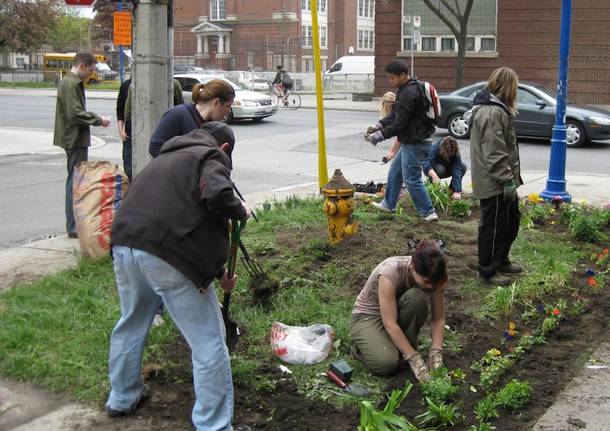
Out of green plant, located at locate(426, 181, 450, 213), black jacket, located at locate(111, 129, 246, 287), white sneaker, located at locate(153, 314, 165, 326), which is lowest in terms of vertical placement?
white sneaker, located at locate(153, 314, 165, 326)

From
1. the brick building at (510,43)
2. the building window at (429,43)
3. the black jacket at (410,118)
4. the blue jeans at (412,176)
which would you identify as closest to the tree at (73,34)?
the brick building at (510,43)

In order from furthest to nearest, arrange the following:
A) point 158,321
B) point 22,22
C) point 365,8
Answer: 1. point 365,8
2. point 22,22
3. point 158,321

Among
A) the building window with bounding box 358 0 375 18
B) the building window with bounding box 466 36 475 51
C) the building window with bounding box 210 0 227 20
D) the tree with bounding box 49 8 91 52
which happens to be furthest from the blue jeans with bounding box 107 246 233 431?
the tree with bounding box 49 8 91 52

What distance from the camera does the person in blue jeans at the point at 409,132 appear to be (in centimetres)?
818

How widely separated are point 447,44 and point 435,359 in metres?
28.3

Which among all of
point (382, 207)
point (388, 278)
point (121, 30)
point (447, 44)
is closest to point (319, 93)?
point (382, 207)

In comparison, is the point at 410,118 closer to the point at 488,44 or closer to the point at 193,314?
the point at 193,314

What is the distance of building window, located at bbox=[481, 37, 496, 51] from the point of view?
100.0ft

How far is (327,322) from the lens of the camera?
557 centimetres

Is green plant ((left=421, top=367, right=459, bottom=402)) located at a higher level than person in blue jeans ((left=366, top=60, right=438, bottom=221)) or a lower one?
lower

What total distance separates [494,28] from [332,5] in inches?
1958

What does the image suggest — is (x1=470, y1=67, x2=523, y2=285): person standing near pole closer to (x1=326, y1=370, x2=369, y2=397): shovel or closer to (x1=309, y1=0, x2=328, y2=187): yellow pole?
(x1=326, y1=370, x2=369, y2=397): shovel

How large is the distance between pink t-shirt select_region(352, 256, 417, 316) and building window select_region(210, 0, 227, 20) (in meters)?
72.8

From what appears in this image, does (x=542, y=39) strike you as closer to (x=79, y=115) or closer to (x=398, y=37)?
(x=398, y=37)
